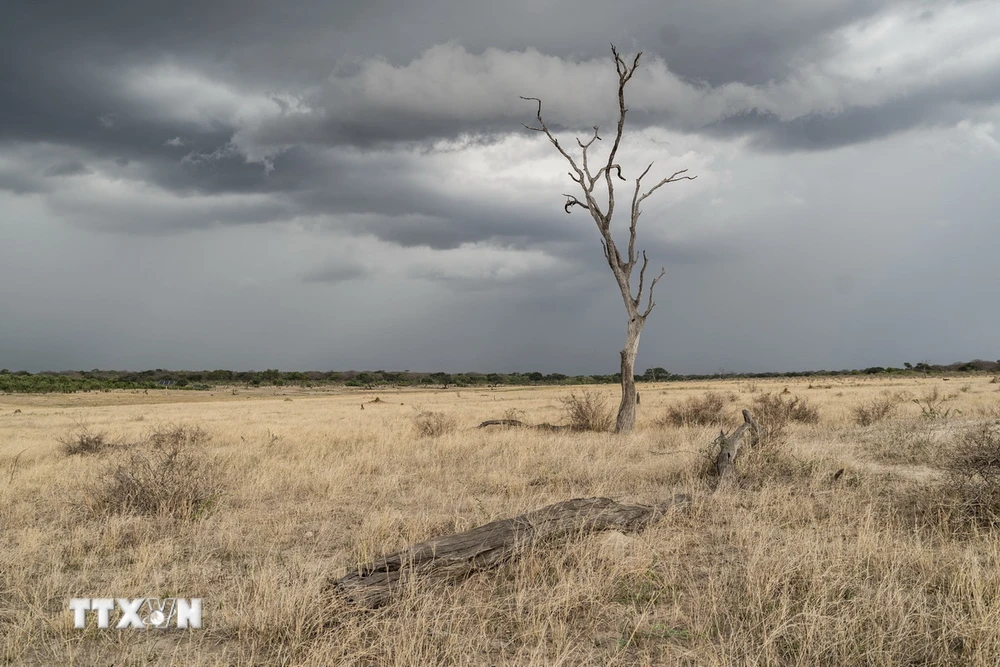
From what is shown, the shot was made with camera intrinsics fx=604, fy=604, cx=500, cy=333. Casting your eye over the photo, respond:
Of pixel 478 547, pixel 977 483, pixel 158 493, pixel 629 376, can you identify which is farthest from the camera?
pixel 629 376

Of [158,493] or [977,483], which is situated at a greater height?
[977,483]

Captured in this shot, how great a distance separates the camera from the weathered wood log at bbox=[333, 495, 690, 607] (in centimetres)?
484

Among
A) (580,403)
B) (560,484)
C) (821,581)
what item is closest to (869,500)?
(821,581)

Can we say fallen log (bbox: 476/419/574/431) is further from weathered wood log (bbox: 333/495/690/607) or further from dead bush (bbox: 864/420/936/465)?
weathered wood log (bbox: 333/495/690/607)

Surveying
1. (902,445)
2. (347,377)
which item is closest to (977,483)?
(902,445)

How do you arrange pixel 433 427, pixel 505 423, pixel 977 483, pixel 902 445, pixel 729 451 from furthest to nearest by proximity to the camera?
1. pixel 505 423
2. pixel 433 427
3. pixel 902 445
4. pixel 729 451
5. pixel 977 483

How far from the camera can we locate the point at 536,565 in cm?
527

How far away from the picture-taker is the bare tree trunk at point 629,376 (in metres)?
16.7

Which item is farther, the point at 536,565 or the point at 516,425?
the point at 516,425

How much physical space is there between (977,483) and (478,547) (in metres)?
6.06

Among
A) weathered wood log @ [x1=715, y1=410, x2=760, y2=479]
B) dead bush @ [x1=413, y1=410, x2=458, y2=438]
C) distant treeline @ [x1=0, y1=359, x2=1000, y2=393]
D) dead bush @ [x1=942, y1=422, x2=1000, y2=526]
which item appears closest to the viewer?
dead bush @ [x1=942, y1=422, x2=1000, y2=526]

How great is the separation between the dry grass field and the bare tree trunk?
5.51m

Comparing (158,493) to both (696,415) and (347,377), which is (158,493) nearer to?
(696,415)

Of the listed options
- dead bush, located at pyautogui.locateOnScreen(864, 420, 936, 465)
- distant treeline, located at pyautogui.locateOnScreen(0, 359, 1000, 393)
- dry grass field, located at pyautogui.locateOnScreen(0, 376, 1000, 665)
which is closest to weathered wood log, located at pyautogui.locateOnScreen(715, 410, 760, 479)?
dry grass field, located at pyautogui.locateOnScreen(0, 376, 1000, 665)
